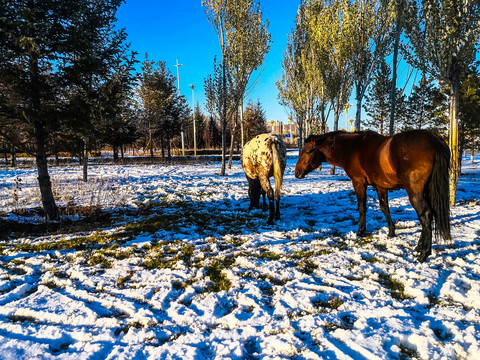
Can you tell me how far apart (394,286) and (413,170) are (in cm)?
161

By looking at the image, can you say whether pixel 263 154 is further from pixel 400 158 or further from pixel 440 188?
pixel 440 188

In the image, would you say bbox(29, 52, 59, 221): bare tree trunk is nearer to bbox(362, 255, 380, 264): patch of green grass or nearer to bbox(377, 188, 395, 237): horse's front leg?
bbox(362, 255, 380, 264): patch of green grass

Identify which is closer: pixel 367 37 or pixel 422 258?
pixel 422 258

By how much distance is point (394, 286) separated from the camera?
274 cm

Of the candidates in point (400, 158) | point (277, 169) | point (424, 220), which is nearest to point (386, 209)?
point (424, 220)

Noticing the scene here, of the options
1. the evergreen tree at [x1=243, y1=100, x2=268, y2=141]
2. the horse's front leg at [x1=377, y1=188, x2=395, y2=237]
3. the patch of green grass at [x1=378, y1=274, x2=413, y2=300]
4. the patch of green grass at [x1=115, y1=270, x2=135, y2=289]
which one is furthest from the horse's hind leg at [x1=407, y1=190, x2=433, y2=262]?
the evergreen tree at [x1=243, y1=100, x2=268, y2=141]

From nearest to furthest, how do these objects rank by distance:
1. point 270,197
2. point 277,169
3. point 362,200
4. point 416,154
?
point 416,154 → point 362,200 → point 277,169 → point 270,197

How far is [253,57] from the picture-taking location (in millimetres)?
14844

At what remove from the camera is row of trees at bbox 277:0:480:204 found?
5.71 metres

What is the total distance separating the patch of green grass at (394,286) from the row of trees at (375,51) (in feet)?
16.2

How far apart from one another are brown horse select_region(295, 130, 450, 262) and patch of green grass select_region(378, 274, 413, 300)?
767 mm

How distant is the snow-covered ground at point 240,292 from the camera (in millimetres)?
1880

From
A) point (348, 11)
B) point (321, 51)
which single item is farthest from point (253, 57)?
point (348, 11)

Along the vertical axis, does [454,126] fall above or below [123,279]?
above
